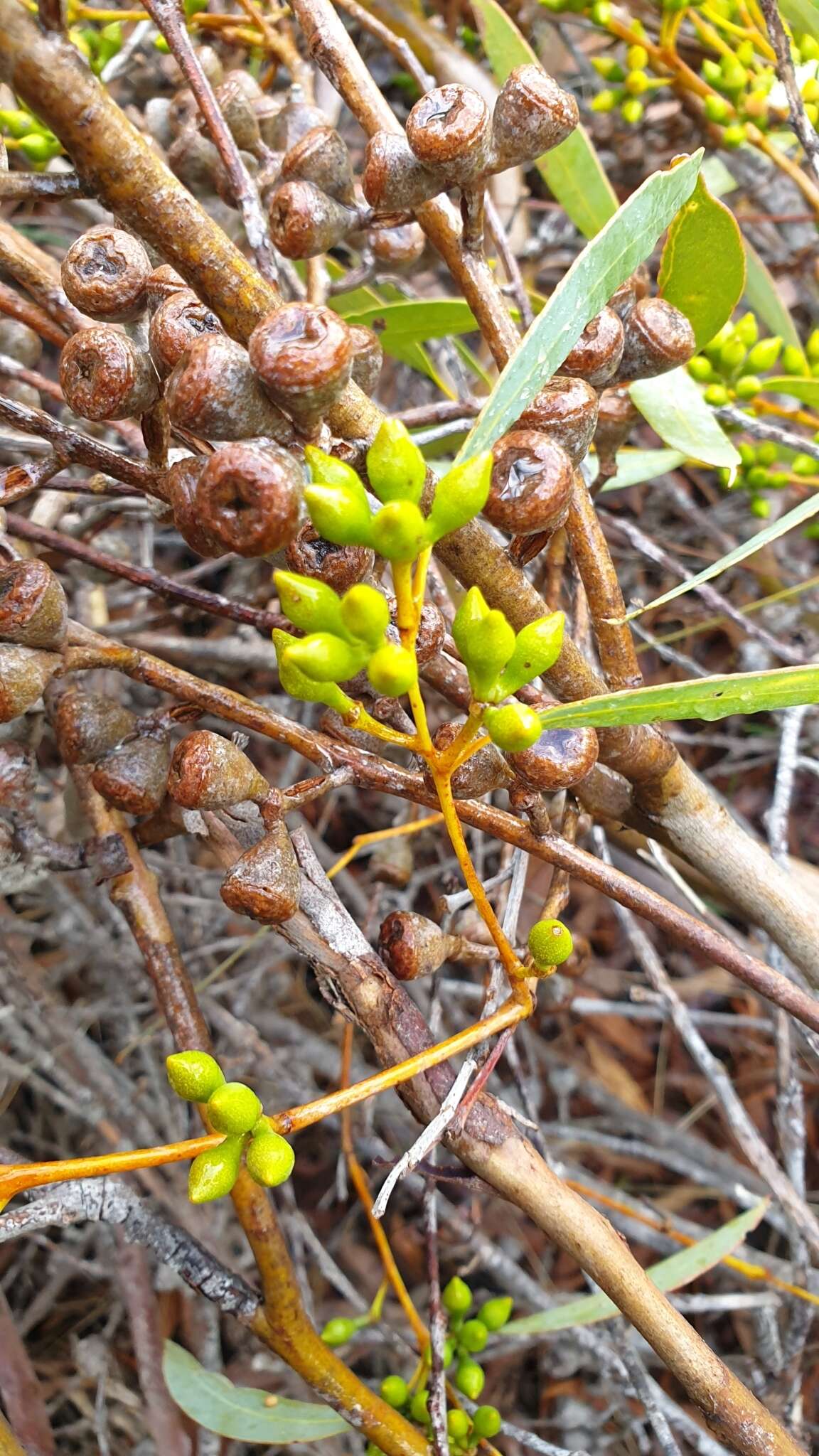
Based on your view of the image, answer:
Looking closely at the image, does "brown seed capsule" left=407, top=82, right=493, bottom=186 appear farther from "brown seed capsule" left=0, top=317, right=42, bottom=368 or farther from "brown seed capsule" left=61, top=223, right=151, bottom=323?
"brown seed capsule" left=0, top=317, right=42, bottom=368

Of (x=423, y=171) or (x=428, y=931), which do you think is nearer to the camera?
(x=423, y=171)

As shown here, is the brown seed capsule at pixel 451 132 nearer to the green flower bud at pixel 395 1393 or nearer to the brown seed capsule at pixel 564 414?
the brown seed capsule at pixel 564 414

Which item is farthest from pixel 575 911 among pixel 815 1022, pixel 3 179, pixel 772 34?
pixel 3 179

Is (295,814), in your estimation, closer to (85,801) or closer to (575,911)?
(575,911)

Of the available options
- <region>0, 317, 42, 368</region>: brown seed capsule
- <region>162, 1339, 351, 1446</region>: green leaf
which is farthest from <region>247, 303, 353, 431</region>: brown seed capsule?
<region>162, 1339, 351, 1446</region>: green leaf

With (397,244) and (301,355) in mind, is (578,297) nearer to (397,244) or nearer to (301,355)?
(301,355)

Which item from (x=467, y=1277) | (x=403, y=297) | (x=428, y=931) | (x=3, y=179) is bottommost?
(x=467, y=1277)

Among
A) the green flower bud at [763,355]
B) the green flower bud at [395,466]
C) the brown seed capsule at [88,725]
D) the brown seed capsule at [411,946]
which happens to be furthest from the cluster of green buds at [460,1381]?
the green flower bud at [763,355]

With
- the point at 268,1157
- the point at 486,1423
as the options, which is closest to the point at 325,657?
the point at 268,1157
